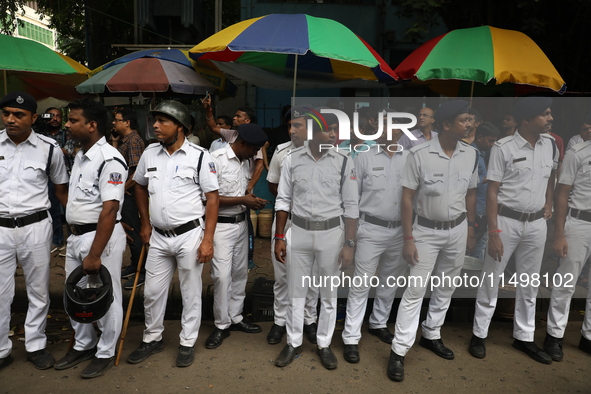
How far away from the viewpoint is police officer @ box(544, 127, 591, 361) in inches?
169

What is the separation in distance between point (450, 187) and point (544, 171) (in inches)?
36.3

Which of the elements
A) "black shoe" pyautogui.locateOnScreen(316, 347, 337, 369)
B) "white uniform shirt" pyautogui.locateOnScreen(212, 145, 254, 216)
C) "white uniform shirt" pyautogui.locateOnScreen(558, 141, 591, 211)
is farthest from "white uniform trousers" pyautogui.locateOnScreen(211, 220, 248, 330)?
"white uniform shirt" pyautogui.locateOnScreen(558, 141, 591, 211)

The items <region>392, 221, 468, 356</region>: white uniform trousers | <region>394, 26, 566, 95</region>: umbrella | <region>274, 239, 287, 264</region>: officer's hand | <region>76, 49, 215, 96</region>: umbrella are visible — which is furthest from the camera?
<region>76, 49, 215, 96</region>: umbrella

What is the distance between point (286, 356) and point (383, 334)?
1022 millimetres

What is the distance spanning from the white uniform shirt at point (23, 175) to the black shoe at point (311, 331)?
2456mm

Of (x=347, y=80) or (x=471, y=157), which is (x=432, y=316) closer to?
(x=471, y=157)

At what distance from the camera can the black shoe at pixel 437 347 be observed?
423 cm

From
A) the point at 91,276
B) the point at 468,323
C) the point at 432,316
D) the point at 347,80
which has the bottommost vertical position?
the point at 468,323

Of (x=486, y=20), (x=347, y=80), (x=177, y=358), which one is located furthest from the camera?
(x=486, y=20)

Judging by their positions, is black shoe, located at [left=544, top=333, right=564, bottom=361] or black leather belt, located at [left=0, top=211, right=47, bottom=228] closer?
black leather belt, located at [left=0, top=211, right=47, bottom=228]

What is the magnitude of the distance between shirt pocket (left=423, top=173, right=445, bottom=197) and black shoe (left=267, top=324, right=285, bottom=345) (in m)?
1.84

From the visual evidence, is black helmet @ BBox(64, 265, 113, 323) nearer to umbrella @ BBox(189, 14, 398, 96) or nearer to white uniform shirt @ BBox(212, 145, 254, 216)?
white uniform shirt @ BBox(212, 145, 254, 216)

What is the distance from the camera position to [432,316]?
4.30 m

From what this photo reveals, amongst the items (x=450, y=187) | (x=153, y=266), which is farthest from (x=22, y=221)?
(x=450, y=187)
